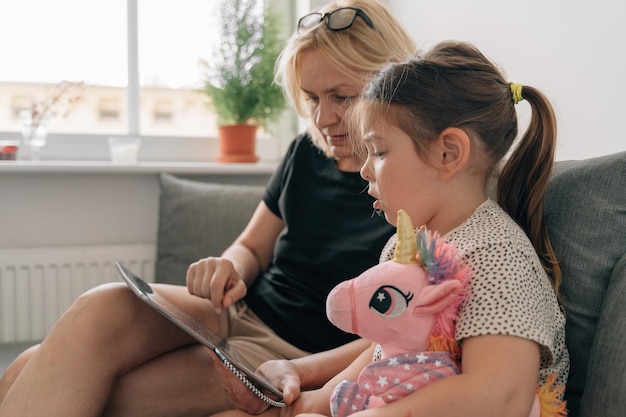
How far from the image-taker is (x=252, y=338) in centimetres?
131

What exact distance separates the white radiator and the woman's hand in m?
0.84

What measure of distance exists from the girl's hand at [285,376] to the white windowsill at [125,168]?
1.08m

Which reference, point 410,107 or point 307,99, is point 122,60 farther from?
point 410,107

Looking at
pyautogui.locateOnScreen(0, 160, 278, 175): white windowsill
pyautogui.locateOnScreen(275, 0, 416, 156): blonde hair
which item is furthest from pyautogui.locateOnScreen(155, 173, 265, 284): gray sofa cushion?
pyautogui.locateOnScreen(275, 0, 416, 156): blonde hair

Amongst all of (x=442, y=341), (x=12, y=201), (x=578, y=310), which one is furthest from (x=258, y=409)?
(x=12, y=201)

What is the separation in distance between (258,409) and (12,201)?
1.31m

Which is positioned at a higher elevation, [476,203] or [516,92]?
[516,92]

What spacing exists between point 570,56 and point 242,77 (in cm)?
120

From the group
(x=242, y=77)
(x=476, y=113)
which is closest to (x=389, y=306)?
(x=476, y=113)

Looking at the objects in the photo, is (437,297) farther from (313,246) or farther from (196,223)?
(196,223)

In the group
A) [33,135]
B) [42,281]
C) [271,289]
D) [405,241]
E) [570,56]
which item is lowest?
[42,281]

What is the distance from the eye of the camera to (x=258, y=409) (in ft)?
3.40

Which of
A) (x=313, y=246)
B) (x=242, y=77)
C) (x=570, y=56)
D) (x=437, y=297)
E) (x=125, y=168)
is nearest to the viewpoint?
(x=437, y=297)

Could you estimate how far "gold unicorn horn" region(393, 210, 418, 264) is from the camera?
78cm
